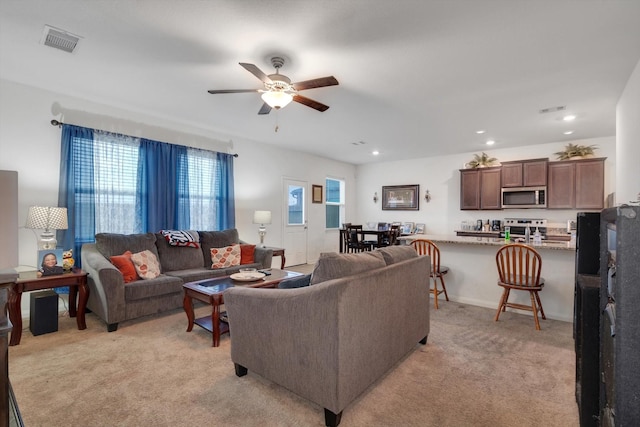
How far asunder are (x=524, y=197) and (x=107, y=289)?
21.5 feet

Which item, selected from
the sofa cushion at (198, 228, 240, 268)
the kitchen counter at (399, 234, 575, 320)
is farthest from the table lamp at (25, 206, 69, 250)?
the kitchen counter at (399, 234, 575, 320)

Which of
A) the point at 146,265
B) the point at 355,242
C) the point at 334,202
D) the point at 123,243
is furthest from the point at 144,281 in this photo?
the point at 334,202

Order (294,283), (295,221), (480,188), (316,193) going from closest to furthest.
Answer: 1. (294,283)
2. (480,188)
3. (295,221)
4. (316,193)

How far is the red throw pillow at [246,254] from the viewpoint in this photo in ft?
14.8

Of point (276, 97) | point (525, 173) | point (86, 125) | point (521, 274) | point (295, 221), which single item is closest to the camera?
point (276, 97)

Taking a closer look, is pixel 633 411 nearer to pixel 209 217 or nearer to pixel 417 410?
pixel 417 410

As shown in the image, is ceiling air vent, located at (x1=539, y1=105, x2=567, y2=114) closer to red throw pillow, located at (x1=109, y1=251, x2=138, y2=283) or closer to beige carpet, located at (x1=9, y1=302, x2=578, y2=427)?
beige carpet, located at (x1=9, y1=302, x2=578, y2=427)

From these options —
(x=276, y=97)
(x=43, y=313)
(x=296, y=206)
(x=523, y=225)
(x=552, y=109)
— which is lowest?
(x=43, y=313)

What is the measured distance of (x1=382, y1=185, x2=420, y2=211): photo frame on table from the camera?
731 cm

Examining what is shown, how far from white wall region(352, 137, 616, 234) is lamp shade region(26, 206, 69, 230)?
6.40 meters

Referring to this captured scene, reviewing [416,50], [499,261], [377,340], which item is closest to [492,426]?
[377,340]

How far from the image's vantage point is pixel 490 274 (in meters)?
3.76

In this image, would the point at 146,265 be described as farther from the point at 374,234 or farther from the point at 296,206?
the point at 374,234

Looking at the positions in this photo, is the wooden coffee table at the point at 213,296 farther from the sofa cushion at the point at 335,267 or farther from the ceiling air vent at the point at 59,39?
the ceiling air vent at the point at 59,39
